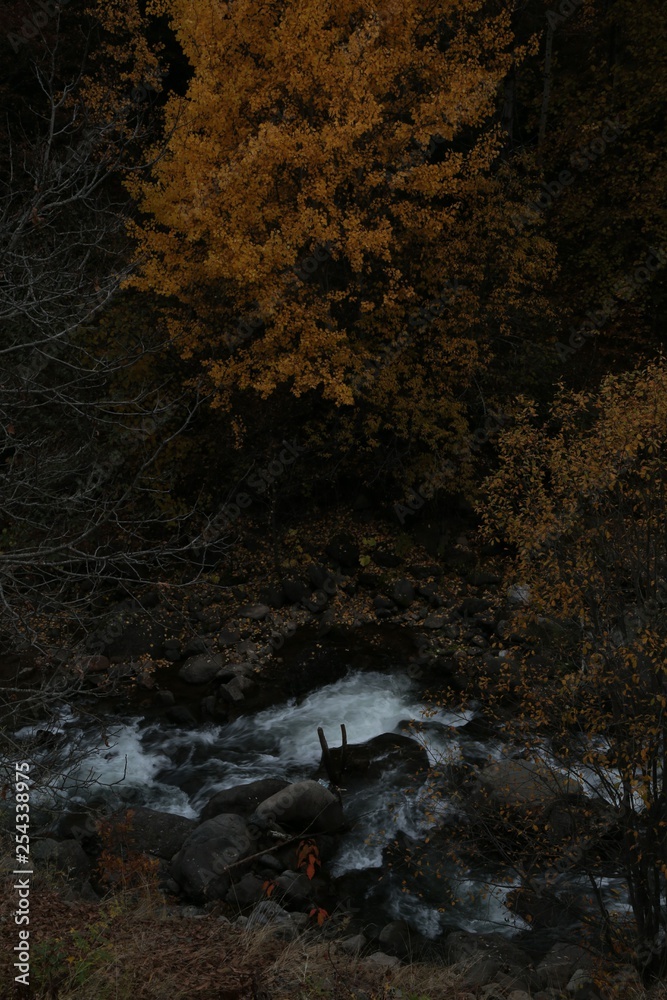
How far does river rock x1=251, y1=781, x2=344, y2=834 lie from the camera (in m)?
10.4

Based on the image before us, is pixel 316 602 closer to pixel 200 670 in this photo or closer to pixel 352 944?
pixel 200 670

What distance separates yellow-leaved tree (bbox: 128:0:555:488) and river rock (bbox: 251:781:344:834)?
20.5ft

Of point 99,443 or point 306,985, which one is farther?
point 99,443

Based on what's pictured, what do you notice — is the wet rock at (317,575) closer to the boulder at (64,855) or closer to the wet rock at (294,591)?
the wet rock at (294,591)

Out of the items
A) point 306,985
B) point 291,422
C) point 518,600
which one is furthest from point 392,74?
point 306,985

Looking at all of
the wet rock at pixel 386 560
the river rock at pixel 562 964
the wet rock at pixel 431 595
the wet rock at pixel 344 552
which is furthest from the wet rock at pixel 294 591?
the river rock at pixel 562 964

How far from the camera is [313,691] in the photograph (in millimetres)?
14016

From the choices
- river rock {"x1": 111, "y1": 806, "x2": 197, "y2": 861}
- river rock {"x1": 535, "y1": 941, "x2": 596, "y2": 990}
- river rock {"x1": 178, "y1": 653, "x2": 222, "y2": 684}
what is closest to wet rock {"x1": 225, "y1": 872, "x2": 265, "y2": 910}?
river rock {"x1": 111, "y1": 806, "x2": 197, "y2": 861}

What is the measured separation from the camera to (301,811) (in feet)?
34.4

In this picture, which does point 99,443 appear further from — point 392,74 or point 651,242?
point 651,242

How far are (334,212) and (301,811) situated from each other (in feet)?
30.7

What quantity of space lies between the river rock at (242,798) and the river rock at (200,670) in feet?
10.9

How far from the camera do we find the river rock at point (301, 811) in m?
10.4

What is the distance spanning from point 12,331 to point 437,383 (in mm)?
8262
